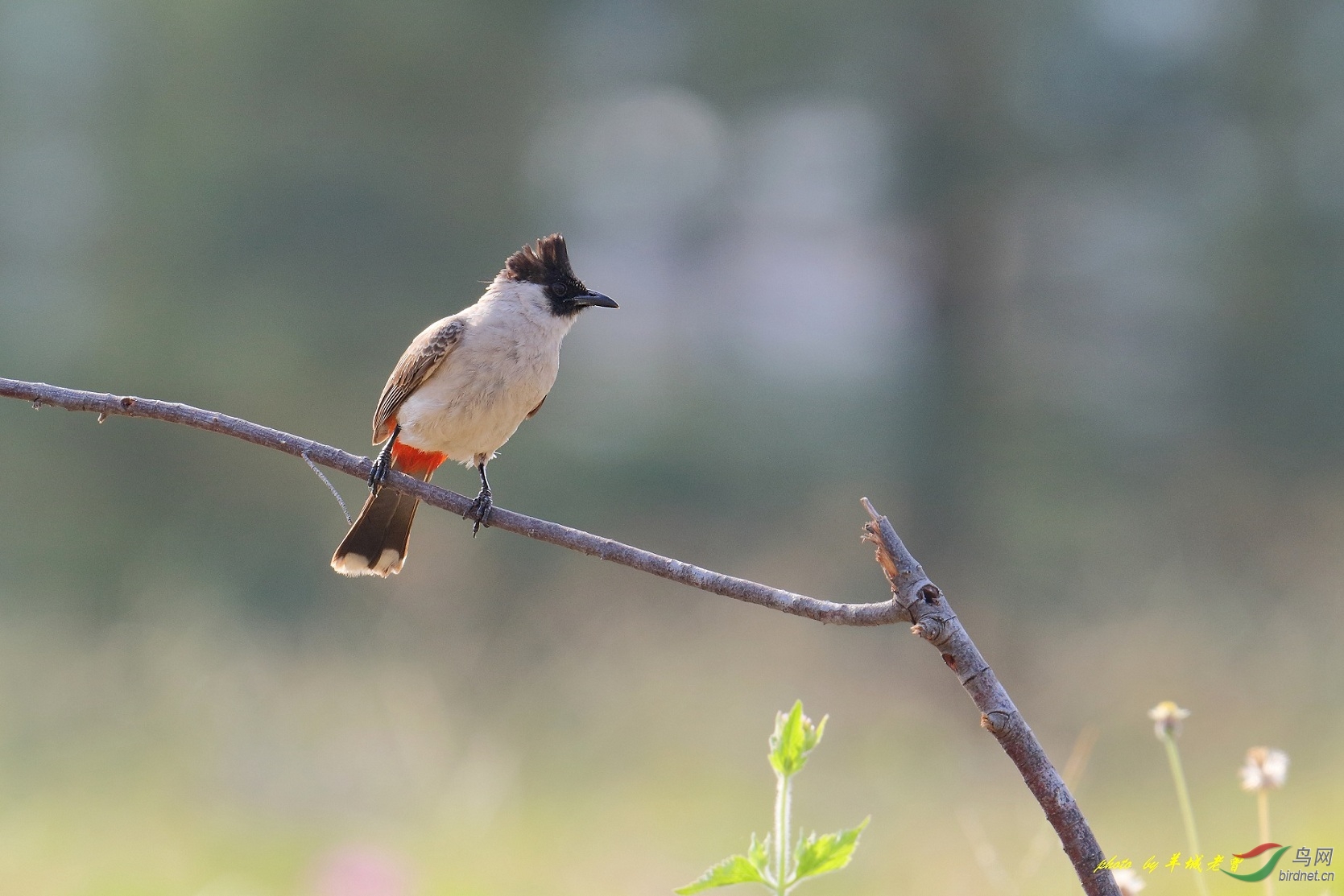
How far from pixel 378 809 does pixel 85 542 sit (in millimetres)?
5516

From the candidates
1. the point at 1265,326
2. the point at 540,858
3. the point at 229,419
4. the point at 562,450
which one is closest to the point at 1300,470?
the point at 1265,326

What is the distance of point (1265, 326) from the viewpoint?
8.26 meters

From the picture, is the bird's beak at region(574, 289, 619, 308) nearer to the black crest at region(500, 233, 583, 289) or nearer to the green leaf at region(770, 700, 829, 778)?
the black crest at region(500, 233, 583, 289)

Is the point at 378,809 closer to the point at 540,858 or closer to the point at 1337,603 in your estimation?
the point at 540,858

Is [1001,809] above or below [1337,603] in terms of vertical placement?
below

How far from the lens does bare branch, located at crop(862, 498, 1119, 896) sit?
3.90ft

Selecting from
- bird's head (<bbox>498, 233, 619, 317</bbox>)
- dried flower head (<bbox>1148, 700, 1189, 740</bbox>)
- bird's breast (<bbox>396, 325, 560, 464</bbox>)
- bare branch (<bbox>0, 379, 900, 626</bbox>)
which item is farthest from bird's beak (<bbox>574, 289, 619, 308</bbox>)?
dried flower head (<bbox>1148, 700, 1189, 740</bbox>)

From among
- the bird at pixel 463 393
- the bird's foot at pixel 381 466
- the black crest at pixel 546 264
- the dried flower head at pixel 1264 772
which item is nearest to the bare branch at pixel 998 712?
the dried flower head at pixel 1264 772

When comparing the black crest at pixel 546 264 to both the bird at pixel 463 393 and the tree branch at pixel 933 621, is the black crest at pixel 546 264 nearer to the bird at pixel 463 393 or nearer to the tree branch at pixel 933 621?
the bird at pixel 463 393

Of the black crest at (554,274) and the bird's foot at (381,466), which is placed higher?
the black crest at (554,274)

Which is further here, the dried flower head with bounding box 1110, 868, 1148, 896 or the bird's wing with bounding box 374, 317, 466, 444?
the bird's wing with bounding box 374, 317, 466, 444

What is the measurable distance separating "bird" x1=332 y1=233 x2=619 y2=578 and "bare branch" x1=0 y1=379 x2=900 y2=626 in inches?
41.3

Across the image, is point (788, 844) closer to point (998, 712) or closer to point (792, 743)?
point (792, 743)

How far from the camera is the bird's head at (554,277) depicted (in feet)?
10.7
